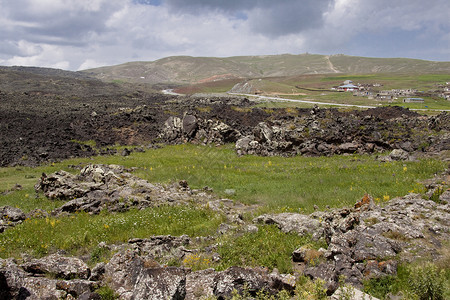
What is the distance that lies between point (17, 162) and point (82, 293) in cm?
2595

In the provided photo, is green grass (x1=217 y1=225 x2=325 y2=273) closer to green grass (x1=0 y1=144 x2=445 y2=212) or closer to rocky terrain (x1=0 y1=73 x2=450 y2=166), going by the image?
green grass (x1=0 y1=144 x2=445 y2=212)

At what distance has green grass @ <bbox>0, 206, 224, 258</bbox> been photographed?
10.6 metres

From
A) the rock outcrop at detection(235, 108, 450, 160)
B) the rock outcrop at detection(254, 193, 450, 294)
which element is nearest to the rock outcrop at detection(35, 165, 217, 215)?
the rock outcrop at detection(254, 193, 450, 294)

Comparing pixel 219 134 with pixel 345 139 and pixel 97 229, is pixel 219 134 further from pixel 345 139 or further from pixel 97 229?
pixel 97 229

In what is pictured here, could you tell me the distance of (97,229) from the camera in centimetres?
1202

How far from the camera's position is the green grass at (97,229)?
1064cm

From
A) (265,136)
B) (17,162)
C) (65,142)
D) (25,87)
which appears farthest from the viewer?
(25,87)

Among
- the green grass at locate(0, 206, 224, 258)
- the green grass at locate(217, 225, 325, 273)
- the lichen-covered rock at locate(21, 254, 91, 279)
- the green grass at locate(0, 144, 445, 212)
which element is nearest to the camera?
the lichen-covered rock at locate(21, 254, 91, 279)

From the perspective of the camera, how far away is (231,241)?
1046 centimetres

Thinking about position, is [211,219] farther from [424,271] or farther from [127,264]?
[424,271]

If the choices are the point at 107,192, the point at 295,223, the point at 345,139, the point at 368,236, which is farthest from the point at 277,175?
the point at 345,139

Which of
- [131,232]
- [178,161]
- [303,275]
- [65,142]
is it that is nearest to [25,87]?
[65,142]

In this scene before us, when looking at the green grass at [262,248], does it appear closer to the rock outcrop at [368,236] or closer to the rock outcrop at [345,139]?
the rock outcrop at [368,236]

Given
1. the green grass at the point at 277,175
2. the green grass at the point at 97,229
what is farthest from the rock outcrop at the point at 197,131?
the green grass at the point at 97,229
